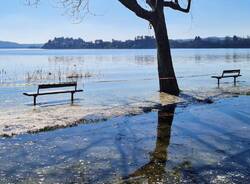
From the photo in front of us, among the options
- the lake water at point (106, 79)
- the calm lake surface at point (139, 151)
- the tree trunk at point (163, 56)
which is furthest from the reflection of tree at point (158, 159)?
the tree trunk at point (163, 56)

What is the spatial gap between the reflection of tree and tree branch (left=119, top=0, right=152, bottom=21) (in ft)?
28.3

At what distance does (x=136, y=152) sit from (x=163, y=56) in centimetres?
1316

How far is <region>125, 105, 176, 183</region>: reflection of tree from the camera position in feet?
26.0

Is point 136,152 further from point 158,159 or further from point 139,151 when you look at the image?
point 158,159

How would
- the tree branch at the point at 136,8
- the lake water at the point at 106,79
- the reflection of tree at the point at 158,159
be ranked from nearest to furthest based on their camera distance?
the reflection of tree at the point at 158,159 < the tree branch at the point at 136,8 < the lake water at the point at 106,79

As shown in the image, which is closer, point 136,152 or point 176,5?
point 136,152

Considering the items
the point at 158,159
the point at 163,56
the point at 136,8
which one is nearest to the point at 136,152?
the point at 158,159

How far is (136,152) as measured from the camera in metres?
9.78

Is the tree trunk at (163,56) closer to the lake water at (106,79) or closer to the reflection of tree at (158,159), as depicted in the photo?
the lake water at (106,79)

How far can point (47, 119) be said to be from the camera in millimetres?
14484

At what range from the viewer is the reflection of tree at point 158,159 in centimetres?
791

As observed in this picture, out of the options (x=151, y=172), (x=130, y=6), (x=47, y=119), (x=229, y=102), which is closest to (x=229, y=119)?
(x=229, y=102)

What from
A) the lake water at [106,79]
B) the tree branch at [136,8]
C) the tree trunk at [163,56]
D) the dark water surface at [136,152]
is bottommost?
the lake water at [106,79]

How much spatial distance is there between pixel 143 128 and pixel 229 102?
716 cm
